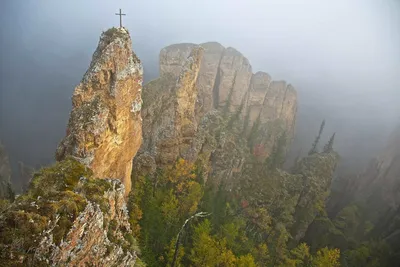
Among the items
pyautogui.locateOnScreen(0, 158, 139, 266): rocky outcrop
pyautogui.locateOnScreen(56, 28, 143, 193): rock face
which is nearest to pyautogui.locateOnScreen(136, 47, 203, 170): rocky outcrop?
pyautogui.locateOnScreen(56, 28, 143, 193): rock face

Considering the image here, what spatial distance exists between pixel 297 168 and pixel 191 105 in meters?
38.2

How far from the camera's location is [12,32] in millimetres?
152625

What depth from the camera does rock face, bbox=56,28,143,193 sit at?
23.7 m

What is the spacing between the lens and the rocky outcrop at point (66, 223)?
1139 centimetres

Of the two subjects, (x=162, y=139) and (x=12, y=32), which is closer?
(x=162, y=139)

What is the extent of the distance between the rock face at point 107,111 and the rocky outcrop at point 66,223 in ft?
15.7

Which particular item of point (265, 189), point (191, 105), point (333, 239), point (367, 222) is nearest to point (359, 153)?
point (367, 222)

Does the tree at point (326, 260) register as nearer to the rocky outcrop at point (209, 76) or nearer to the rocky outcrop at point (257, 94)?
the rocky outcrop at point (209, 76)

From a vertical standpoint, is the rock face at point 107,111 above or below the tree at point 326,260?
above

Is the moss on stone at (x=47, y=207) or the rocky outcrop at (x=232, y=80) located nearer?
the moss on stone at (x=47, y=207)

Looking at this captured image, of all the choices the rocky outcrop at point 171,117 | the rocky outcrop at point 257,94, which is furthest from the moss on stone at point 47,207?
the rocky outcrop at point 257,94

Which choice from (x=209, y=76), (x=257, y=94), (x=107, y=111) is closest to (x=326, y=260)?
(x=107, y=111)

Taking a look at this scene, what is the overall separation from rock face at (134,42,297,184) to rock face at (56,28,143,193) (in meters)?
16.6

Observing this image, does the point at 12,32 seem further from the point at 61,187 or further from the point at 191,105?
the point at 61,187
